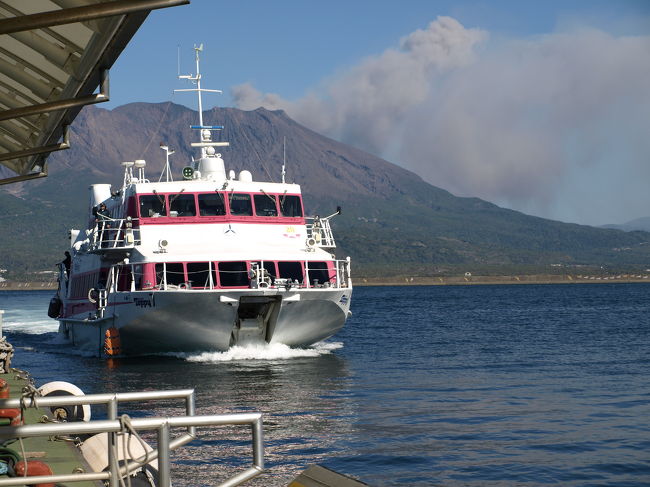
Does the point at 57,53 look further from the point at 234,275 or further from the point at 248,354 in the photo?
the point at 248,354

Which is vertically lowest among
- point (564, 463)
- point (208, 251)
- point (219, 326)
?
point (564, 463)

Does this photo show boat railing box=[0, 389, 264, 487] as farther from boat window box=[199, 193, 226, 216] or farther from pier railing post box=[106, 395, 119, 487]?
boat window box=[199, 193, 226, 216]

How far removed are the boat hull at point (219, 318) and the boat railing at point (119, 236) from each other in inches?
61.0

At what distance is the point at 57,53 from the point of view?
7199 millimetres

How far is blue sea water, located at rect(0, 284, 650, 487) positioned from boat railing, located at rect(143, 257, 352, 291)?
2433mm

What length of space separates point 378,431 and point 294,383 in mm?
7243

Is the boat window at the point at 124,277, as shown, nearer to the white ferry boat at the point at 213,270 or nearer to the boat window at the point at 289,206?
the white ferry boat at the point at 213,270

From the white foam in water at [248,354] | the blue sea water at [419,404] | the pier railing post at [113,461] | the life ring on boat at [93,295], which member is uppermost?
the life ring on boat at [93,295]

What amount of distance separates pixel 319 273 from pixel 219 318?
3659mm

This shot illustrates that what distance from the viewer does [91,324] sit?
32.5 m

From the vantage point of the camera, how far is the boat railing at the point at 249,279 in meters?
26.3

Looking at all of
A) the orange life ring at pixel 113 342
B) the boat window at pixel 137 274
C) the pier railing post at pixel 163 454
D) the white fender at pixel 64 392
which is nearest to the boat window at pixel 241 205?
the boat window at pixel 137 274

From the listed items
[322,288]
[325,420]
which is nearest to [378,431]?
[325,420]

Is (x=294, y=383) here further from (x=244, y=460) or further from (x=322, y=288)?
(x=244, y=460)
